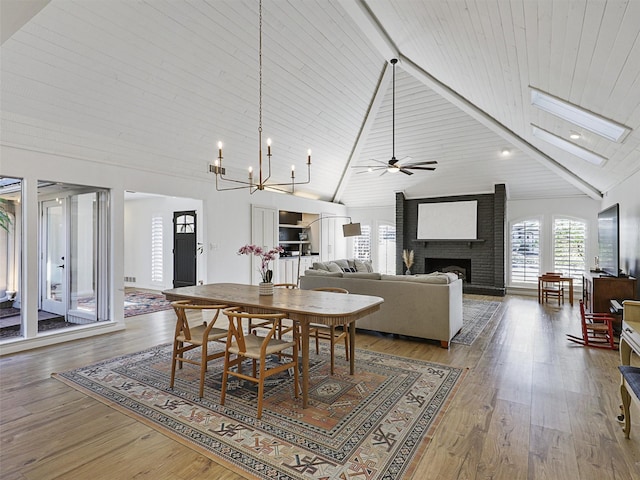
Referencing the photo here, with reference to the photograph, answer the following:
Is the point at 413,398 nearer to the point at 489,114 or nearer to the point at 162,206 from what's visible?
the point at 489,114

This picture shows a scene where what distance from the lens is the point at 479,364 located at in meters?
3.79

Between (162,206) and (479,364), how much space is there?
802 cm

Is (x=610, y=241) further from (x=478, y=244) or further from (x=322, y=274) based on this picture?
(x=322, y=274)

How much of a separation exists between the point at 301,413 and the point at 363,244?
8560 mm

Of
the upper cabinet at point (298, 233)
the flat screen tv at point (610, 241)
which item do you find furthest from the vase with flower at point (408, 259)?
the flat screen tv at point (610, 241)

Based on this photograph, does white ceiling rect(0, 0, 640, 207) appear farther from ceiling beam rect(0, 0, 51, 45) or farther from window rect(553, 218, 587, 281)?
window rect(553, 218, 587, 281)

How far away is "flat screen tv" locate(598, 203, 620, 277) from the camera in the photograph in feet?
17.4

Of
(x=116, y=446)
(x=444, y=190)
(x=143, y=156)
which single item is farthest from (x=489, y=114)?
(x=116, y=446)

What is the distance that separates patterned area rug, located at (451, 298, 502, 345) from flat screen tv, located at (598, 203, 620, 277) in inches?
74.8

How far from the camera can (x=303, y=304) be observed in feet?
10.2

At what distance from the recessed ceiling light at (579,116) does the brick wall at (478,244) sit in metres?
4.60

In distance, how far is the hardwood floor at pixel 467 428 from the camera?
81.4 inches

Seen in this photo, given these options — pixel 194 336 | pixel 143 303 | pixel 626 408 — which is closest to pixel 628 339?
pixel 626 408

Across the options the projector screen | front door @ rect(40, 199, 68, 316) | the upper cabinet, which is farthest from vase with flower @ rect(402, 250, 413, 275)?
front door @ rect(40, 199, 68, 316)
